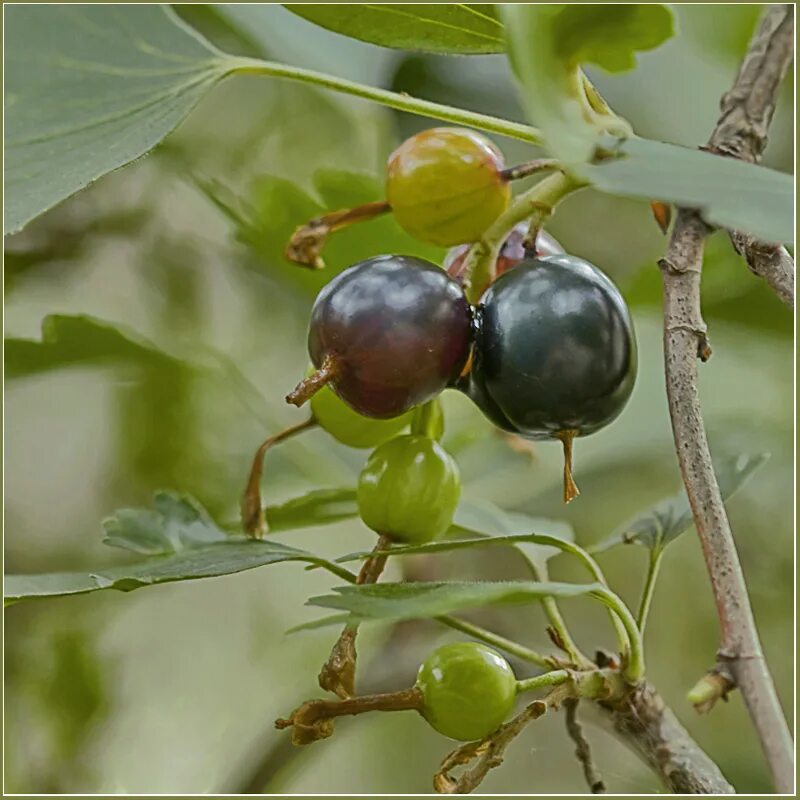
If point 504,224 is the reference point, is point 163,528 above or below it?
below

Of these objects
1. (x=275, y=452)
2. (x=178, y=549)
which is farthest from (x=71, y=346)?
(x=178, y=549)

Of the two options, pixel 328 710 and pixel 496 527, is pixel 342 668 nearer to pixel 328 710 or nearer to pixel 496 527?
pixel 328 710

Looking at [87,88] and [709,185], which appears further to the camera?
[87,88]

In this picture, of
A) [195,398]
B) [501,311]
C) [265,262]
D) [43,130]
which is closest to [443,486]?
[501,311]

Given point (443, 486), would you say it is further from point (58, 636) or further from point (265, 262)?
point (58, 636)

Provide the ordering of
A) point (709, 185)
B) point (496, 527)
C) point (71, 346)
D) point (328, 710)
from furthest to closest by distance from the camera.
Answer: point (71, 346)
point (496, 527)
point (328, 710)
point (709, 185)

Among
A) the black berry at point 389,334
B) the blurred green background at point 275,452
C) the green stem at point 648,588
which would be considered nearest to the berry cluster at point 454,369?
the black berry at point 389,334

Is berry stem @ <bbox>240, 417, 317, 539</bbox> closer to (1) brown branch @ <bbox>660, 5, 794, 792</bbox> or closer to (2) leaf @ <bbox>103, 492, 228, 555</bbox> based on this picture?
(2) leaf @ <bbox>103, 492, 228, 555</bbox>
